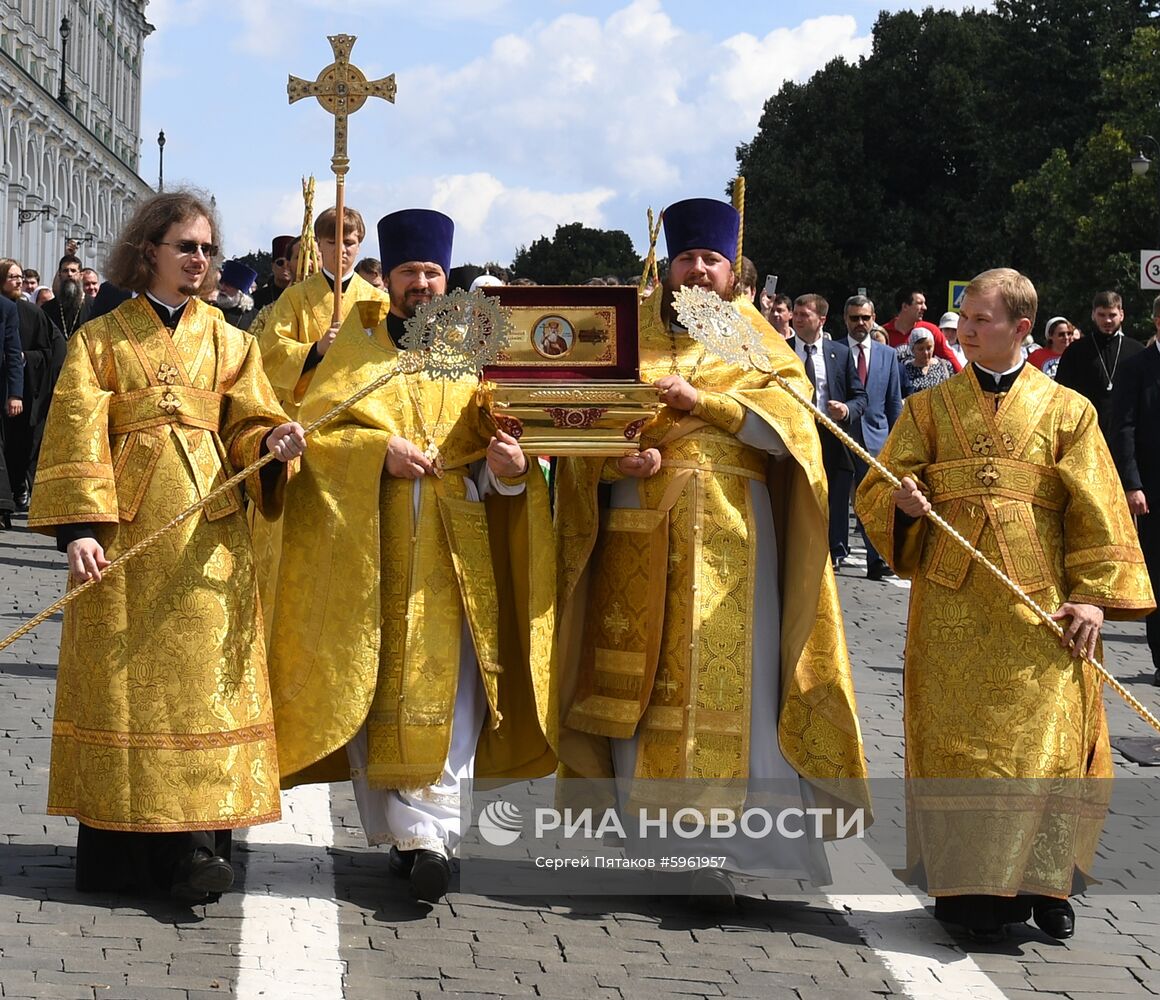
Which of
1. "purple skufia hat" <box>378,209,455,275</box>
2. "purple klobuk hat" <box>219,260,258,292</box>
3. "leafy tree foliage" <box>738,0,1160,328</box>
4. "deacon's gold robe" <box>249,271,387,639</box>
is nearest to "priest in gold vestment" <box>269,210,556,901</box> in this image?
"purple skufia hat" <box>378,209,455,275</box>

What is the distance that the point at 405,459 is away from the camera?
241 inches

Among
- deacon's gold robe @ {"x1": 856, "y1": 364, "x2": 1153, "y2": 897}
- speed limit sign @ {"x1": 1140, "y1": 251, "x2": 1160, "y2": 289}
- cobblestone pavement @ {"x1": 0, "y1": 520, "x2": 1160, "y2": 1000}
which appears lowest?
cobblestone pavement @ {"x1": 0, "y1": 520, "x2": 1160, "y2": 1000}

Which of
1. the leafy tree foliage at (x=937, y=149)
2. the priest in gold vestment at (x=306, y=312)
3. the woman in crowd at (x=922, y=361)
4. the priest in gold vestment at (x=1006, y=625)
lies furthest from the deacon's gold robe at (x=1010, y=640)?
the leafy tree foliage at (x=937, y=149)

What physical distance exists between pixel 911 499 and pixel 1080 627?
0.63m

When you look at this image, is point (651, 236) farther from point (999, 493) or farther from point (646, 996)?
point (646, 996)

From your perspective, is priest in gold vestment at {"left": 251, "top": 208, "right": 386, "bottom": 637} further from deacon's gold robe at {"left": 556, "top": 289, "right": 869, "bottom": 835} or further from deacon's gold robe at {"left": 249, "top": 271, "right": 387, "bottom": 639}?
deacon's gold robe at {"left": 556, "top": 289, "right": 869, "bottom": 835}

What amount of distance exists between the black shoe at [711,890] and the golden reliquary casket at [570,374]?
135 cm

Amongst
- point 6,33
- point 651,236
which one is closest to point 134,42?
point 6,33

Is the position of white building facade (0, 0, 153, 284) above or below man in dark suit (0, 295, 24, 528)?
above

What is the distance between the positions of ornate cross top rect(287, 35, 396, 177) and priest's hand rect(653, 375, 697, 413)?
1620 millimetres

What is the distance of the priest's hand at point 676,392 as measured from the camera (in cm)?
614

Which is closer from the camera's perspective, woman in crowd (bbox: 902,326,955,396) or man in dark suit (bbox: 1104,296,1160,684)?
man in dark suit (bbox: 1104,296,1160,684)

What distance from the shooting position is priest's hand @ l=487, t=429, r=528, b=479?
603 cm

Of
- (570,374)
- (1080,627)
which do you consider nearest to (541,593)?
(570,374)
